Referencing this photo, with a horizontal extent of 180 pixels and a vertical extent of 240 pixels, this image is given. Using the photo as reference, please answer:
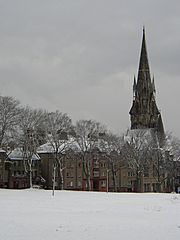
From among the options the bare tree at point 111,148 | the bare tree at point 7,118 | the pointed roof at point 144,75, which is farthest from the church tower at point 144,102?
the bare tree at point 7,118

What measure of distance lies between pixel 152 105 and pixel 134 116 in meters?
7.06

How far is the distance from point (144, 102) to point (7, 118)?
83.5m

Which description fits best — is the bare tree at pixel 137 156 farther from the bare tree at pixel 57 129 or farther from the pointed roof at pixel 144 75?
the pointed roof at pixel 144 75

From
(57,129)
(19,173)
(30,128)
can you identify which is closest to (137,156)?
(57,129)

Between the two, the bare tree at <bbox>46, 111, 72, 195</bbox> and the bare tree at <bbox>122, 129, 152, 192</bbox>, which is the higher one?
the bare tree at <bbox>46, 111, 72, 195</bbox>

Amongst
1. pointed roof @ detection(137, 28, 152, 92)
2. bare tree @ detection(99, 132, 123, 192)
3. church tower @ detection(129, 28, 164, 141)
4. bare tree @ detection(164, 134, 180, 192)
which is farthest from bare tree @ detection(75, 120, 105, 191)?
pointed roof @ detection(137, 28, 152, 92)

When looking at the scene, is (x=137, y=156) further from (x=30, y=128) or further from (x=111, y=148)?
(x=30, y=128)

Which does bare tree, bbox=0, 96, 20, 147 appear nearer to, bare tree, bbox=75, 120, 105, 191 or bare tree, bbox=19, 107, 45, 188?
bare tree, bbox=19, 107, 45, 188

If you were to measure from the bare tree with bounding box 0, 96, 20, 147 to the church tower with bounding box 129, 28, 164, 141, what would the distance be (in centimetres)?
7592

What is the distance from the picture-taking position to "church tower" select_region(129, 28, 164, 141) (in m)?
139

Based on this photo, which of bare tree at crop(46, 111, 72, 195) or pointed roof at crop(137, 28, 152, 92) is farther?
pointed roof at crop(137, 28, 152, 92)

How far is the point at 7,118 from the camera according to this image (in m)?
64.0

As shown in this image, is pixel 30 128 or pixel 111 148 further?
pixel 111 148

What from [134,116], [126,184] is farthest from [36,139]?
[134,116]
